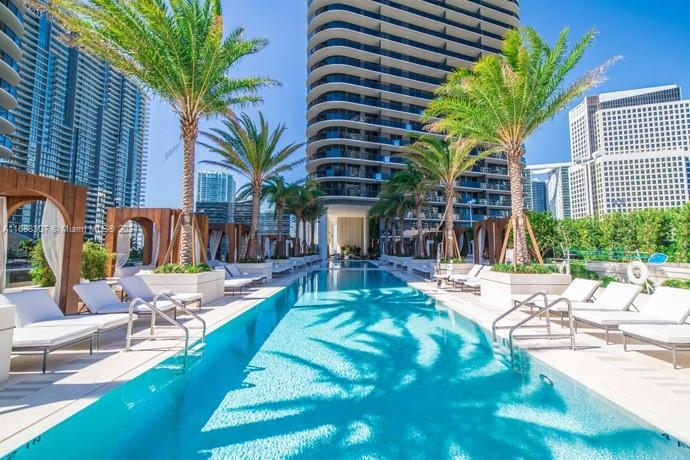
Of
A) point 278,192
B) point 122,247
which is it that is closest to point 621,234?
point 278,192

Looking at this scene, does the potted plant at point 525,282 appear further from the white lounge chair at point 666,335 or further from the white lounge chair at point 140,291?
the white lounge chair at point 140,291

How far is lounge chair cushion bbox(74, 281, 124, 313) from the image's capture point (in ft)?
20.8

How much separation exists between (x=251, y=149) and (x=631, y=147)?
9166cm

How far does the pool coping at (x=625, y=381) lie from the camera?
316 centimetres

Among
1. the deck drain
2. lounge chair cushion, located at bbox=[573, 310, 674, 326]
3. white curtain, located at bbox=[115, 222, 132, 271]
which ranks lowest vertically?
the deck drain

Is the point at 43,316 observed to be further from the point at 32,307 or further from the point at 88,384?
the point at 88,384

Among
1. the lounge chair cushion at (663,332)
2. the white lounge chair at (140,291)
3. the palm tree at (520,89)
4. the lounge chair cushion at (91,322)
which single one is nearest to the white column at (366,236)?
the palm tree at (520,89)

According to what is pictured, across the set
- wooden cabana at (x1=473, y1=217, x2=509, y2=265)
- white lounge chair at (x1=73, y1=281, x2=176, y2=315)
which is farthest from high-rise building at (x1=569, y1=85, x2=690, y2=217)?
white lounge chair at (x1=73, y1=281, x2=176, y2=315)

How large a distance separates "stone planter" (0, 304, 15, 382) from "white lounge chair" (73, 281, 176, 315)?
87.0 inches

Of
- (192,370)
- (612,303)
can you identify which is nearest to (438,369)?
(192,370)

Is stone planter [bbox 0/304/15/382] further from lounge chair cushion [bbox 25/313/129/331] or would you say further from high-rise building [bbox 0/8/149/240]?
high-rise building [bbox 0/8/149/240]

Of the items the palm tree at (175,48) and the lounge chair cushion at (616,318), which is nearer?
the lounge chair cushion at (616,318)

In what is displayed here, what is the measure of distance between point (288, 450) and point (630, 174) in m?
80.1

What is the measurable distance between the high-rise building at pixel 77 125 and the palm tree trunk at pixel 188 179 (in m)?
42.8
